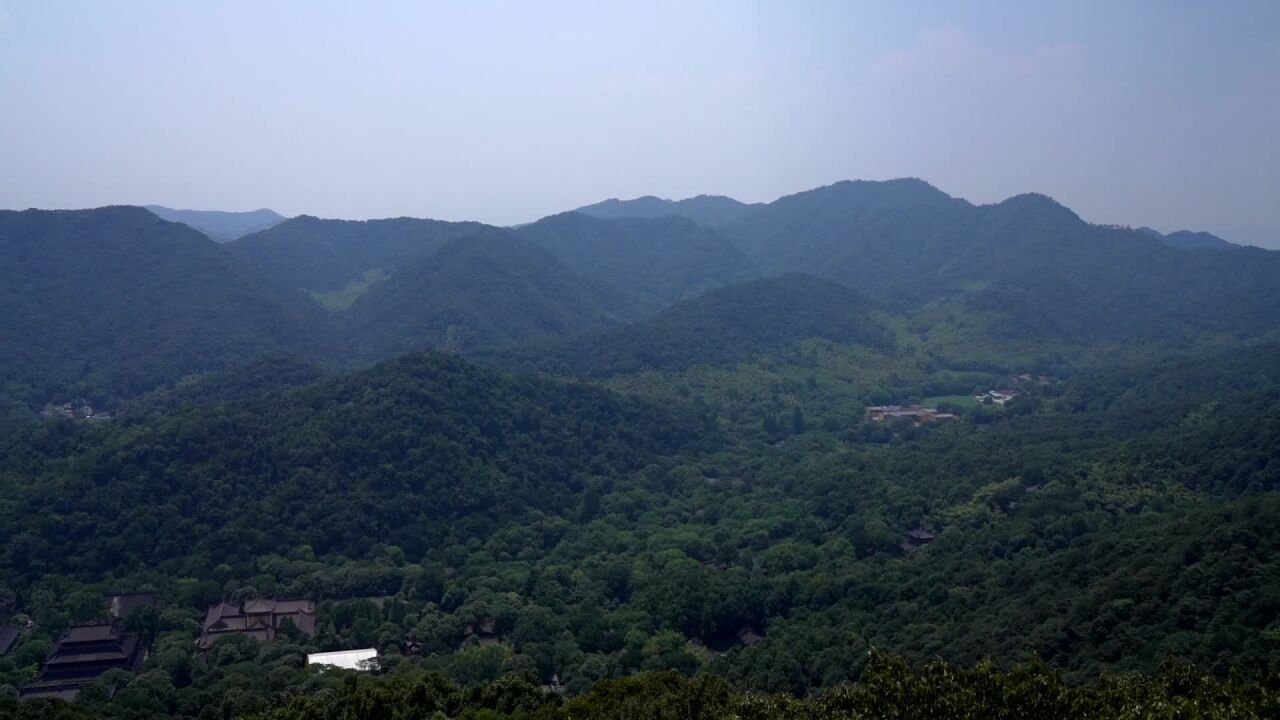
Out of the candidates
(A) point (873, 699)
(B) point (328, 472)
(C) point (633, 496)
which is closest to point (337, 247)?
(B) point (328, 472)

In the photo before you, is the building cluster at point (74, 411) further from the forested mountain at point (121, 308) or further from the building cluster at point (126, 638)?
the building cluster at point (126, 638)

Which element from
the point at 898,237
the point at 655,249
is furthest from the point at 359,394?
the point at 898,237

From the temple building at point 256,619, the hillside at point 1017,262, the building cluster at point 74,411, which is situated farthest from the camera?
the hillside at point 1017,262

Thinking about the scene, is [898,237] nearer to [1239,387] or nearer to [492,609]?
[1239,387]

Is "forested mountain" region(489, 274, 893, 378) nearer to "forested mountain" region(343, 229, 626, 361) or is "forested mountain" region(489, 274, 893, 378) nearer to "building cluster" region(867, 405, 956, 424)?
"forested mountain" region(343, 229, 626, 361)

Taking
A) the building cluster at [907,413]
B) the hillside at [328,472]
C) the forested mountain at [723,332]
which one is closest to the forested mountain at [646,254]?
the forested mountain at [723,332]

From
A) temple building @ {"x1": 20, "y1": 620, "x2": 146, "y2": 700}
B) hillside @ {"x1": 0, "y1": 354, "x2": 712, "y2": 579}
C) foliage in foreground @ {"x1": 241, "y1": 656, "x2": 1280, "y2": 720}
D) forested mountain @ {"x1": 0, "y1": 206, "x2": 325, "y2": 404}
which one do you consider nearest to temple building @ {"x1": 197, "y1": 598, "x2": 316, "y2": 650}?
temple building @ {"x1": 20, "y1": 620, "x2": 146, "y2": 700}

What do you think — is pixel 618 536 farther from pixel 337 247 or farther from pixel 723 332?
pixel 337 247
